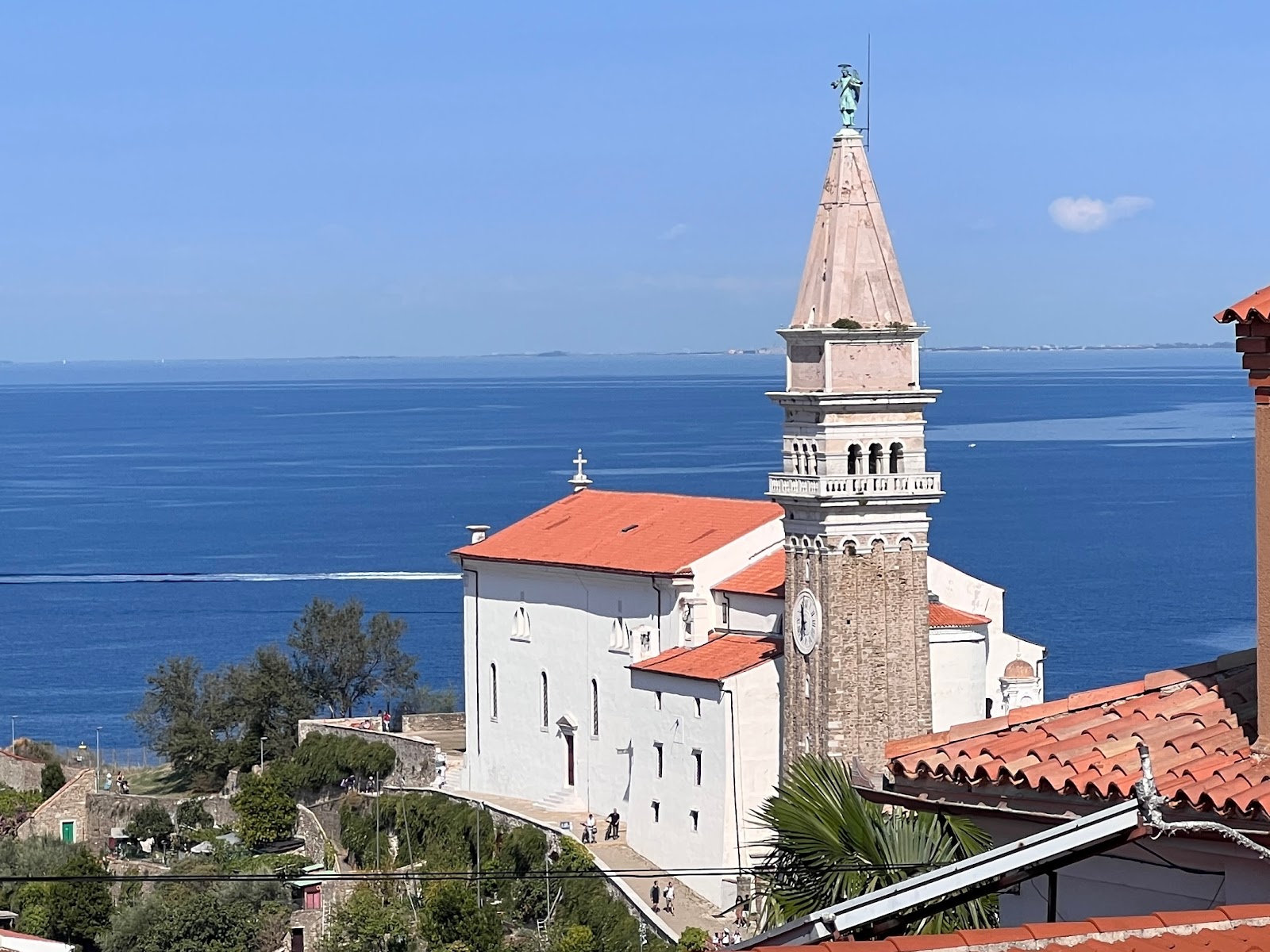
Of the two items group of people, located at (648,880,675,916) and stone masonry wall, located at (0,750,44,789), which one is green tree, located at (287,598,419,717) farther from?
group of people, located at (648,880,675,916)

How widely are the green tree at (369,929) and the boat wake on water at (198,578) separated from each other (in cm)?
6241

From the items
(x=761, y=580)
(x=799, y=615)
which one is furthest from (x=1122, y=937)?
(x=761, y=580)

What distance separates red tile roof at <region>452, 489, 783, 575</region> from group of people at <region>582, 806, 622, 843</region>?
4.16 metres

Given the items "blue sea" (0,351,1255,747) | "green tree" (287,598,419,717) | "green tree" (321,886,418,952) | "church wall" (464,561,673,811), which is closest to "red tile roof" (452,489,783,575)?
"church wall" (464,561,673,811)

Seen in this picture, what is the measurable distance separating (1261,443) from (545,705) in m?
34.5

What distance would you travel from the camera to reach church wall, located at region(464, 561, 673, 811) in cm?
4122

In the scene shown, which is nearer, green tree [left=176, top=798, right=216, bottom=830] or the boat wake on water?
green tree [left=176, top=798, right=216, bottom=830]

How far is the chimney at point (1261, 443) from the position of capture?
988 cm

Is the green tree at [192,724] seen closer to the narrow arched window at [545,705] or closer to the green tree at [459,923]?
the narrow arched window at [545,705]

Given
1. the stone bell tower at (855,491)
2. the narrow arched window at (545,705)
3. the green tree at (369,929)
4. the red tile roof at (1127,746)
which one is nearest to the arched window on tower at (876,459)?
the stone bell tower at (855,491)

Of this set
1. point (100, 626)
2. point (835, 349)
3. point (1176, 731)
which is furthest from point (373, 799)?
point (100, 626)

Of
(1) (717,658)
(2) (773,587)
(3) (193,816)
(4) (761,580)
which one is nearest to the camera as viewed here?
(1) (717,658)

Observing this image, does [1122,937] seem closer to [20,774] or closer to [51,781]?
[51,781]

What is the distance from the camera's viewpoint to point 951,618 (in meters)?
38.0
